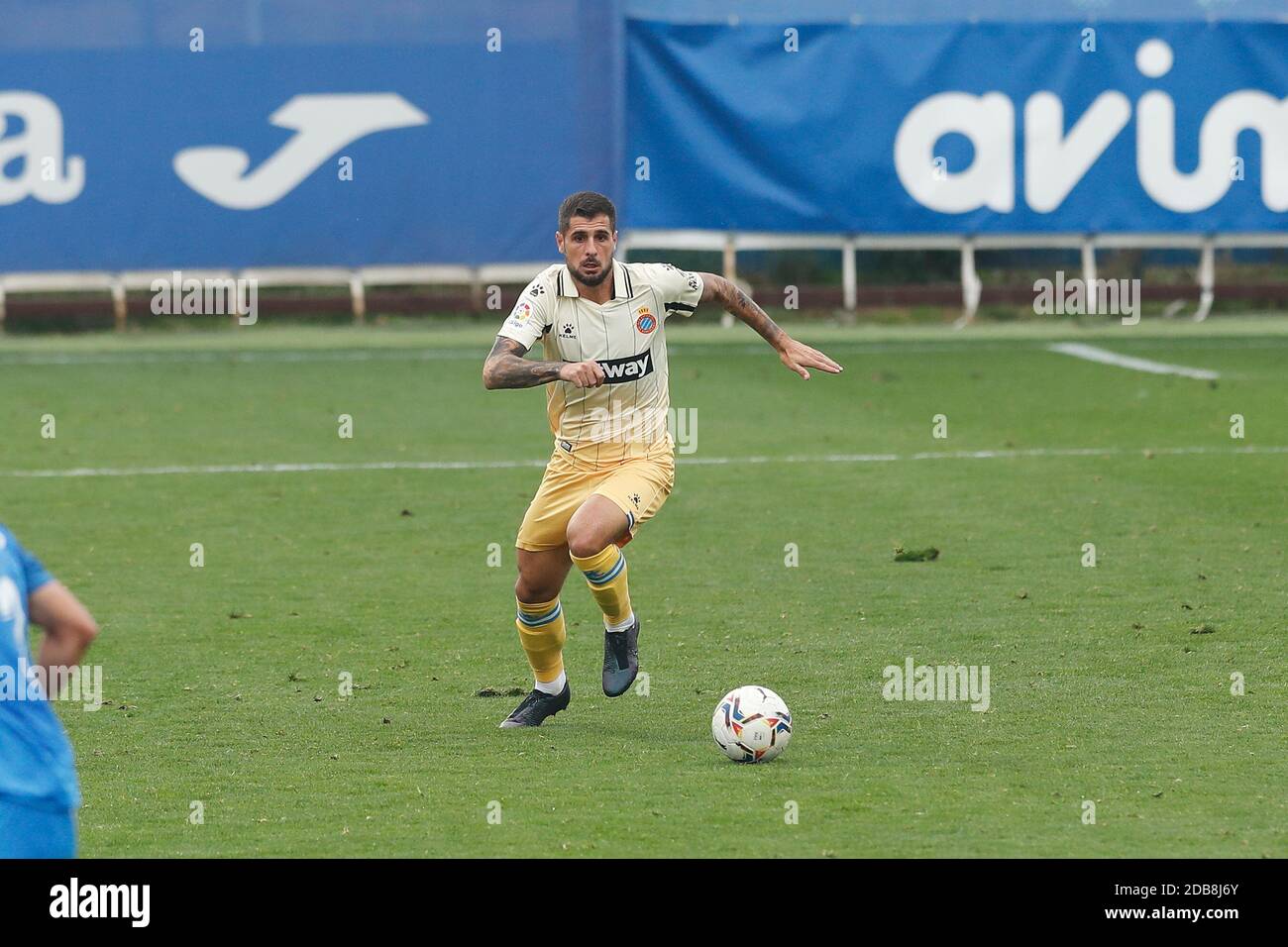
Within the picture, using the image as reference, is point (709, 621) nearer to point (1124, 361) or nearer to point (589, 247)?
point (589, 247)

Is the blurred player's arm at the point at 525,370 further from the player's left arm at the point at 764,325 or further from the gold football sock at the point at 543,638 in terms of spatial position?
the gold football sock at the point at 543,638

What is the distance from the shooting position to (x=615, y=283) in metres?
7.81

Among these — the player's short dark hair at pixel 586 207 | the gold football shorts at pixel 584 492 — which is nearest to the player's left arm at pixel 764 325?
the player's short dark hair at pixel 586 207

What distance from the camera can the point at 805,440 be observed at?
51.5 feet

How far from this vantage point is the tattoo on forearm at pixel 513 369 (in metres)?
7.21

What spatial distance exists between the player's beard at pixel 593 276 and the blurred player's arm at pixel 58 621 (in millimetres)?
3877

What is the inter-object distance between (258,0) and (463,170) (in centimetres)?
320

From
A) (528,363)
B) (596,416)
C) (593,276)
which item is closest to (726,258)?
(596,416)

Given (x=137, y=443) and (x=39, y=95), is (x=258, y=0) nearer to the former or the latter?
(x=39, y=95)
